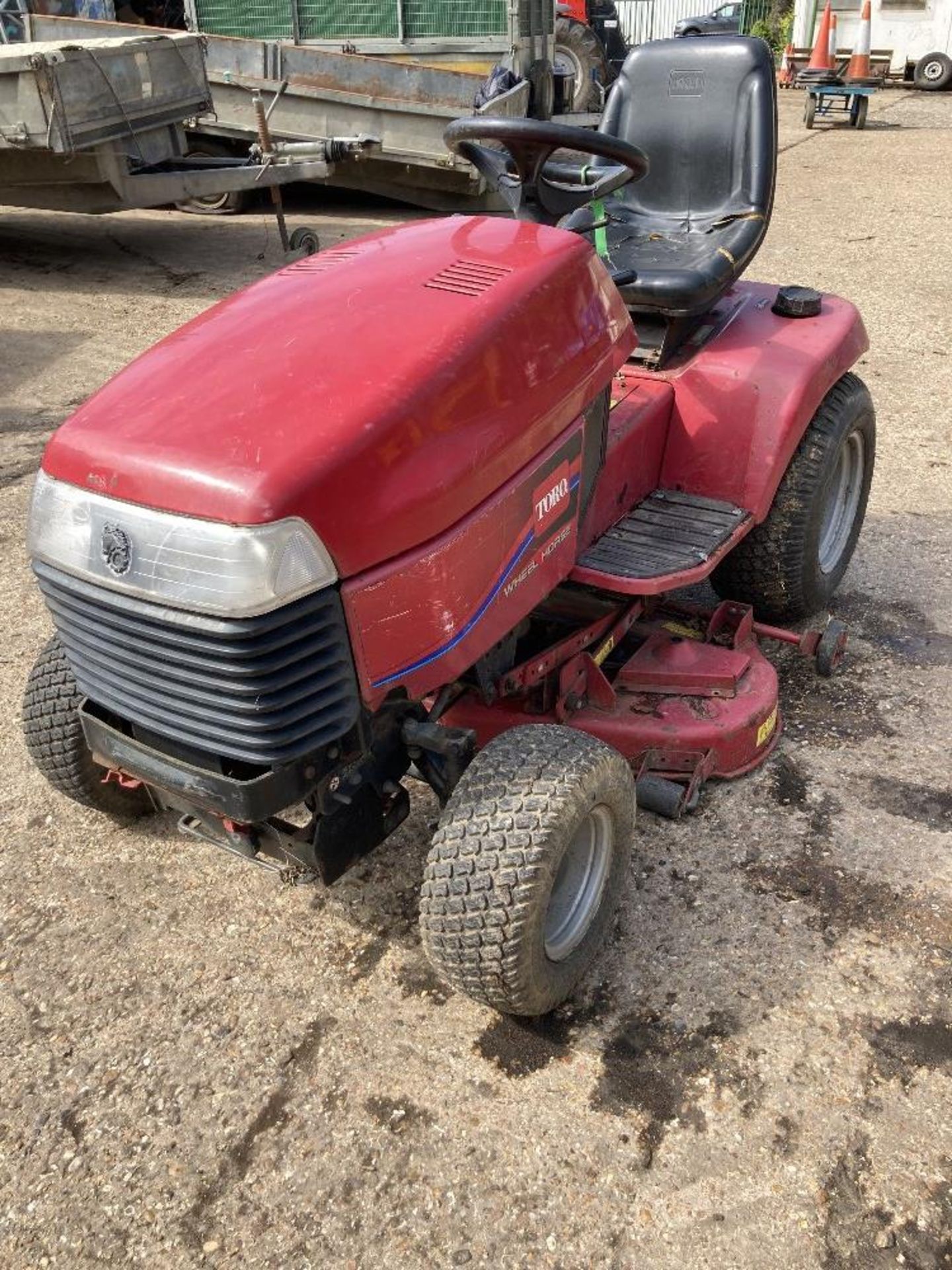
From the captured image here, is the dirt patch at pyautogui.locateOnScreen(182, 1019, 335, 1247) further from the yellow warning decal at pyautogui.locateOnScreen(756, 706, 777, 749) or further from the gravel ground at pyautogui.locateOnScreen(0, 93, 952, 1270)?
Result: the yellow warning decal at pyautogui.locateOnScreen(756, 706, 777, 749)

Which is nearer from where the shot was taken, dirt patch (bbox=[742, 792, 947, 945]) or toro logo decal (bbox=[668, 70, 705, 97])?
dirt patch (bbox=[742, 792, 947, 945])

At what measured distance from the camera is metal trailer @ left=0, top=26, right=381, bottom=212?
6.46m

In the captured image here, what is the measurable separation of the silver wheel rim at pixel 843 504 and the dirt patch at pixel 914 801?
33.9 inches

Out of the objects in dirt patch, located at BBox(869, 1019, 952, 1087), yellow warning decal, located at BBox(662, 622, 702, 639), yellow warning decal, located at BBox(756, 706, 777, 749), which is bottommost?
dirt patch, located at BBox(869, 1019, 952, 1087)

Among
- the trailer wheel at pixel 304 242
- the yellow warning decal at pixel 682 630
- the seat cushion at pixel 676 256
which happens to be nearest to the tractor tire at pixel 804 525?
the yellow warning decal at pixel 682 630

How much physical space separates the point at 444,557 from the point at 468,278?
60 centimetres

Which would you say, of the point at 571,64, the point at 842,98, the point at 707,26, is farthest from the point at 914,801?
the point at 842,98

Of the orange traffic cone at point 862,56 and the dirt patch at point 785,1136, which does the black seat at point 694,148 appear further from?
the orange traffic cone at point 862,56

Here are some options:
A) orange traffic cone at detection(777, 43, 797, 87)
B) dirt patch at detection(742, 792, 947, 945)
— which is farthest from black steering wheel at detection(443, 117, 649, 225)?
orange traffic cone at detection(777, 43, 797, 87)

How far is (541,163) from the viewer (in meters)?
2.46

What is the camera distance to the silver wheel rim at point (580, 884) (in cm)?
217

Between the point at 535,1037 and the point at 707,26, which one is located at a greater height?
the point at 707,26

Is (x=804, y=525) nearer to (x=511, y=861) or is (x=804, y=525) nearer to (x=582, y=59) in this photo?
(x=511, y=861)

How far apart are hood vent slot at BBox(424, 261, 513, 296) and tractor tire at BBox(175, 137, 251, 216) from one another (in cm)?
796
